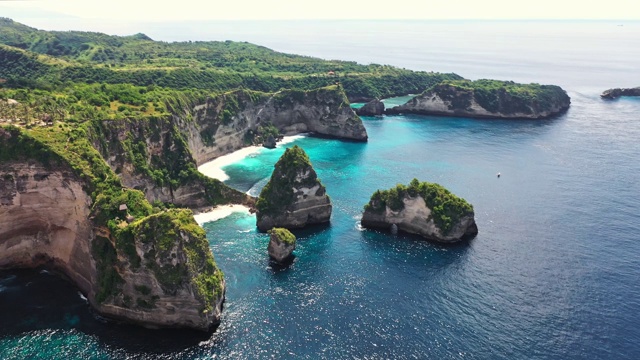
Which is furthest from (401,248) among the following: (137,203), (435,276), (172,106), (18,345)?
(172,106)

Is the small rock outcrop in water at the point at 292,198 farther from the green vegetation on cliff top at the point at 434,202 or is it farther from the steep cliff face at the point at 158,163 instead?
the green vegetation on cliff top at the point at 434,202

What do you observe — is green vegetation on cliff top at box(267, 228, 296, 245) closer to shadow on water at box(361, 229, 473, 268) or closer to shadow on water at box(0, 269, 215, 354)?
shadow on water at box(361, 229, 473, 268)

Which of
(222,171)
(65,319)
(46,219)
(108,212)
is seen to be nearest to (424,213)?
(108,212)

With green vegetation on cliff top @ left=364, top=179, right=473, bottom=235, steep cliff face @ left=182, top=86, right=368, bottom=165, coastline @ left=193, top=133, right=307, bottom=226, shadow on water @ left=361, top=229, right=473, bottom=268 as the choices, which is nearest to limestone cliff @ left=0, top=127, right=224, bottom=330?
coastline @ left=193, top=133, right=307, bottom=226

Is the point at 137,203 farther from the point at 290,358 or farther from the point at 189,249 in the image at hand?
the point at 290,358

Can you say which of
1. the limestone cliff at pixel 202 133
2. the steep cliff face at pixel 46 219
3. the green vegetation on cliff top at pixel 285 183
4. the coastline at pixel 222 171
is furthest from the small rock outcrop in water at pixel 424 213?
the steep cliff face at pixel 46 219
